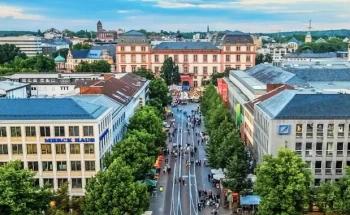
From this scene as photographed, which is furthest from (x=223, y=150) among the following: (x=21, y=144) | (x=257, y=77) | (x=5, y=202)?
(x=257, y=77)

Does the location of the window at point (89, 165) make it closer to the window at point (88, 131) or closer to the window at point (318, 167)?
the window at point (88, 131)

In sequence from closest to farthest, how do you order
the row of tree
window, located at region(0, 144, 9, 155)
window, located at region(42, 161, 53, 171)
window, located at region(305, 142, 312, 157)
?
1. window, located at region(305, 142, 312, 157)
2. the row of tree
3. window, located at region(0, 144, 9, 155)
4. window, located at region(42, 161, 53, 171)

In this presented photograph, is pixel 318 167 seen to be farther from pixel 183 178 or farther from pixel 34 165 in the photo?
pixel 34 165

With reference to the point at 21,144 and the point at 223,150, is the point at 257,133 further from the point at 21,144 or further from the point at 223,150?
the point at 21,144

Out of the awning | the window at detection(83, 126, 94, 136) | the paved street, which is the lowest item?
the paved street

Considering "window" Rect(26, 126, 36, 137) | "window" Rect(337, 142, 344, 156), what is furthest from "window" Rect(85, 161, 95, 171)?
"window" Rect(337, 142, 344, 156)

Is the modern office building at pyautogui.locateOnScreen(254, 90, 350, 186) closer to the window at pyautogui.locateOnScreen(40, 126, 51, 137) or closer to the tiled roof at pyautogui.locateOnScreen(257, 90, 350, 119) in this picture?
the tiled roof at pyautogui.locateOnScreen(257, 90, 350, 119)
